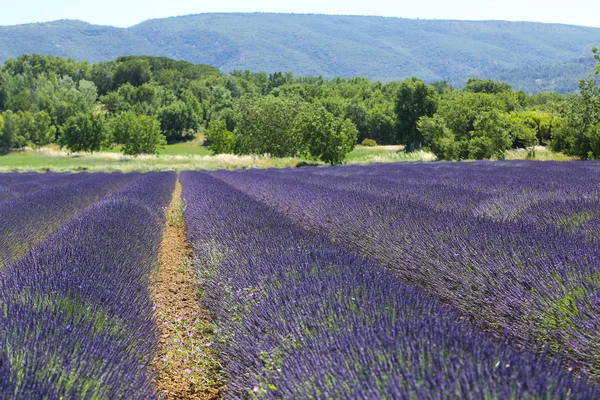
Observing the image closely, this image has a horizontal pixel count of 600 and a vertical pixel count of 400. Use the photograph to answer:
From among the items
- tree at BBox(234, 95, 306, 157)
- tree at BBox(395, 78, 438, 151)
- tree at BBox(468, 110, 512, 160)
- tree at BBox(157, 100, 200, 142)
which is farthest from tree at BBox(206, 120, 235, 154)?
tree at BBox(468, 110, 512, 160)

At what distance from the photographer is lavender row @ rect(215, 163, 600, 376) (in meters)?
2.41

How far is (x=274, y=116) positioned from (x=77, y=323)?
35.2 m

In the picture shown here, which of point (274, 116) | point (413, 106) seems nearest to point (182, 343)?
point (274, 116)

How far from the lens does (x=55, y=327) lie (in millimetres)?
2162

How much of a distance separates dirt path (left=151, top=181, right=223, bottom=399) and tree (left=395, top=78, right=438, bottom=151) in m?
50.8

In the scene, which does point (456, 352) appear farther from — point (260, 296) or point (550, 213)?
point (550, 213)

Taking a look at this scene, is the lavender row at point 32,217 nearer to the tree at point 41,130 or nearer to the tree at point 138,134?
the tree at point 138,134

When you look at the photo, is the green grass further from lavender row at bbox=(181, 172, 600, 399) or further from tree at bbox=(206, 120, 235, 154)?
lavender row at bbox=(181, 172, 600, 399)

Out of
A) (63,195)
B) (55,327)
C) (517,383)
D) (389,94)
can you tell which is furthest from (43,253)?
(389,94)

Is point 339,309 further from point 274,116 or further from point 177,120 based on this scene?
point 177,120

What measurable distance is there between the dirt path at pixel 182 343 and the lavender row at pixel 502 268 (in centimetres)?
149

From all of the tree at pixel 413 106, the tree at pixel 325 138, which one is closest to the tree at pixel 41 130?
the tree at pixel 413 106

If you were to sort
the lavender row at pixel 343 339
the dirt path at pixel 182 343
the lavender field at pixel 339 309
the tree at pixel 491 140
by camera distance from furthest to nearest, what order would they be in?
the tree at pixel 491 140
the dirt path at pixel 182 343
the lavender field at pixel 339 309
the lavender row at pixel 343 339

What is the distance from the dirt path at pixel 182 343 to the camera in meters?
2.75
